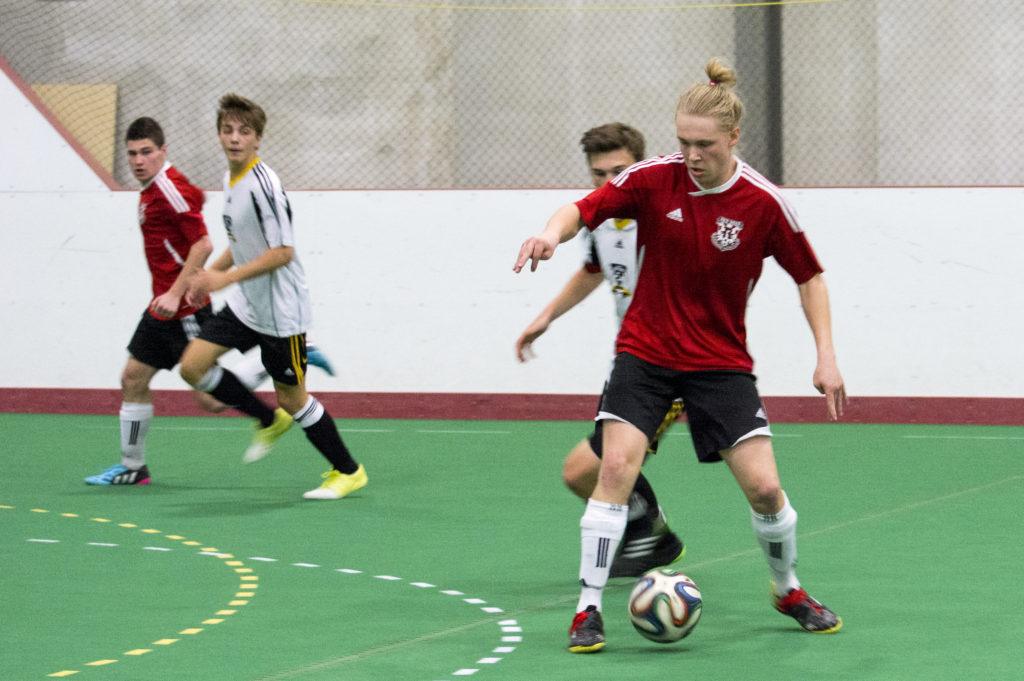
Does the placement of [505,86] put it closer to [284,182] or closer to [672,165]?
[284,182]

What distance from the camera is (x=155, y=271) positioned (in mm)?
8172

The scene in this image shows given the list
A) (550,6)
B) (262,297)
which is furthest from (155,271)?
(550,6)

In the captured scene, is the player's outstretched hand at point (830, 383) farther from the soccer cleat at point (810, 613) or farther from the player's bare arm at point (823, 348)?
the soccer cleat at point (810, 613)

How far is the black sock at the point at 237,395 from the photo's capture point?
7.98 meters

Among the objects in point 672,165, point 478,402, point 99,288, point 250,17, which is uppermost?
point 250,17

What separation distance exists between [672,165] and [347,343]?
651 centimetres

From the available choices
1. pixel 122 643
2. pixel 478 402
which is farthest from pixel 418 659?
pixel 478 402

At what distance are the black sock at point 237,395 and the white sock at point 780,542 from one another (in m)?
3.73

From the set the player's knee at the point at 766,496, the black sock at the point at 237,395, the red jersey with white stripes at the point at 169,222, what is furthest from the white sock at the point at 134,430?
the player's knee at the point at 766,496

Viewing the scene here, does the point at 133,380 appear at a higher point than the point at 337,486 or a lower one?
higher

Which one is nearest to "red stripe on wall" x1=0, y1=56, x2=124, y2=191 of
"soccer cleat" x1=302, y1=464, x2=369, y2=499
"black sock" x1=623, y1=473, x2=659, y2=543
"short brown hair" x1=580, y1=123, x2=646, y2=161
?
"soccer cleat" x1=302, y1=464, x2=369, y2=499

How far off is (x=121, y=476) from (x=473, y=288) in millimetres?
3572

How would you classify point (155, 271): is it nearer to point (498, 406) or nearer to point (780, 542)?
point (498, 406)

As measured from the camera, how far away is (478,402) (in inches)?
437
